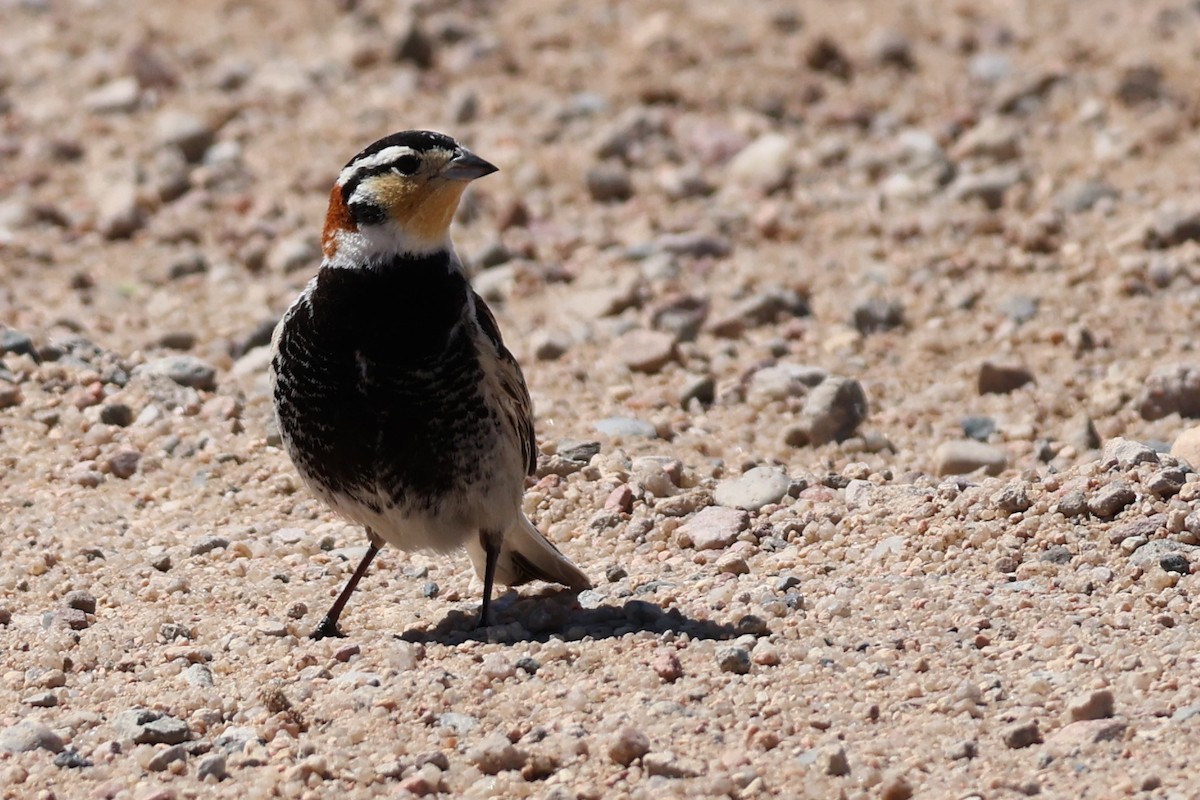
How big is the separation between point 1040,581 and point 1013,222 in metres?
4.84

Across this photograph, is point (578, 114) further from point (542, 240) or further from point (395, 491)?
point (395, 491)

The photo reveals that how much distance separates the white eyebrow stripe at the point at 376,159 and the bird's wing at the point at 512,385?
58 cm

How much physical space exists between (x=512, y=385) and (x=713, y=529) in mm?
993

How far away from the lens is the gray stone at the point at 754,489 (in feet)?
23.7

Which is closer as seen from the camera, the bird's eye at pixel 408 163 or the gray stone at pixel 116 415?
the bird's eye at pixel 408 163

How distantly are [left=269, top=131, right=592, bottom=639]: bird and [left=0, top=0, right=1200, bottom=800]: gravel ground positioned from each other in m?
0.47

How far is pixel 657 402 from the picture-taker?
8.80m

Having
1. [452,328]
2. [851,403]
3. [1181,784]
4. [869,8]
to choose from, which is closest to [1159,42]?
[869,8]

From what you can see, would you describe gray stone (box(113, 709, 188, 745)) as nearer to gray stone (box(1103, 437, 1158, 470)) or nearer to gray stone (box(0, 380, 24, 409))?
gray stone (box(0, 380, 24, 409))

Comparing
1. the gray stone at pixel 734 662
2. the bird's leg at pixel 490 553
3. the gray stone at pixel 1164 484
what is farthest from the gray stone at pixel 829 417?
the gray stone at pixel 734 662

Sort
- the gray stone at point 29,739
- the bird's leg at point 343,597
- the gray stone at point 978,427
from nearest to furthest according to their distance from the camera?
the gray stone at point 29,739
the bird's leg at point 343,597
the gray stone at point 978,427

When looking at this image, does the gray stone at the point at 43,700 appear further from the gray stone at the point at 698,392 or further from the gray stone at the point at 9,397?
the gray stone at the point at 698,392

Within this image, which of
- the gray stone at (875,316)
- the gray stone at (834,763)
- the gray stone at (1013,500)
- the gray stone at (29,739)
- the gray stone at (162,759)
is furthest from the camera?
the gray stone at (875,316)

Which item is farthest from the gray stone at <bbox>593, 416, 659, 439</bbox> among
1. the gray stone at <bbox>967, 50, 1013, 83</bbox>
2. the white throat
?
the gray stone at <bbox>967, 50, 1013, 83</bbox>
